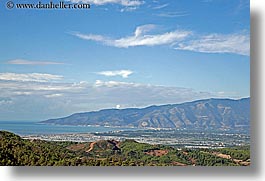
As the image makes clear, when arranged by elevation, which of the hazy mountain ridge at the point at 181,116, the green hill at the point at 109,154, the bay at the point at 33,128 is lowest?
the green hill at the point at 109,154

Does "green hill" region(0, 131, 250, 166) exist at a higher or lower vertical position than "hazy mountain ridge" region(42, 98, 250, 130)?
lower

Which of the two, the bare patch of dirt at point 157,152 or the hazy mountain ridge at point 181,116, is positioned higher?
the hazy mountain ridge at point 181,116

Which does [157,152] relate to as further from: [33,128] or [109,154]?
[33,128]

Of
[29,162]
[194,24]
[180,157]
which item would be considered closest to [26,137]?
[29,162]

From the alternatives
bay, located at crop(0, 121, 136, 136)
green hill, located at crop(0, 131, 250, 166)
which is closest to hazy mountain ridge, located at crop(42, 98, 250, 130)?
bay, located at crop(0, 121, 136, 136)

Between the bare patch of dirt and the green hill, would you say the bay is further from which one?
the bare patch of dirt

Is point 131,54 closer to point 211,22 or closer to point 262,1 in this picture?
point 211,22

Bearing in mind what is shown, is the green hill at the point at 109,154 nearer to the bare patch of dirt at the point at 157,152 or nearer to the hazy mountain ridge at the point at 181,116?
the bare patch of dirt at the point at 157,152

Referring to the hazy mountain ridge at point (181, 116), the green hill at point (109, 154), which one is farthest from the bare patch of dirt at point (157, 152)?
the hazy mountain ridge at point (181, 116)

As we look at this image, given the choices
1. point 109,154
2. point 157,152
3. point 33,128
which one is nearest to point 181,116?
point 157,152
